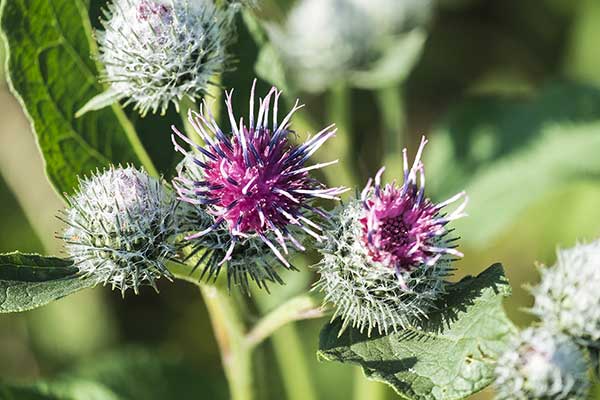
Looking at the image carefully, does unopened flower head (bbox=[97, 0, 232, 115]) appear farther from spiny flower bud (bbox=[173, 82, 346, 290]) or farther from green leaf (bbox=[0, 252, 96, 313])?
green leaf (bbox=[0, 252, 96, 313])

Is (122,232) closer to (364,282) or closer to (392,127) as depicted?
(364,282)

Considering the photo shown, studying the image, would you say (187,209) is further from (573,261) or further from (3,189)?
(3,189)

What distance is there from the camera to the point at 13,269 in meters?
2.80

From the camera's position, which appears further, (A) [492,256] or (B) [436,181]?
(A) [492,256]

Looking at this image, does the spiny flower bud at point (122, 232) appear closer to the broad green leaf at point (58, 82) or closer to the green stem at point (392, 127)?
the broad green leaf at point (58, 82)

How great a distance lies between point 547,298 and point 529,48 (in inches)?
184

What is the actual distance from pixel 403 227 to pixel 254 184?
52 centimetres

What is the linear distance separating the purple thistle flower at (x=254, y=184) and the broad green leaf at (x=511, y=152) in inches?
81.7

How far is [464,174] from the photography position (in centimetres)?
504

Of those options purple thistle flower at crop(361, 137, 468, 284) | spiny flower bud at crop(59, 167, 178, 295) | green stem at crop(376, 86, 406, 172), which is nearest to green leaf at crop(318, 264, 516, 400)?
purple thistle flower at crop(361, 137, 468, 284)

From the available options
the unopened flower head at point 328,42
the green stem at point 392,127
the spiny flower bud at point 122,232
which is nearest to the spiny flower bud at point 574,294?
the spiny flower bud at point 122,232

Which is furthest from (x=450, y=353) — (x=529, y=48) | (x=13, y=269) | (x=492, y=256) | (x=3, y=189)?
(x=529, y=48)

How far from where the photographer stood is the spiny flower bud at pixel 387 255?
2.65 metres

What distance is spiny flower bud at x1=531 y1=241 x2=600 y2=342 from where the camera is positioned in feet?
8.93
